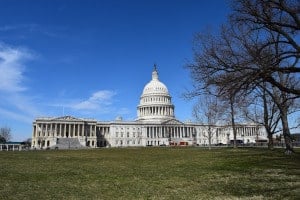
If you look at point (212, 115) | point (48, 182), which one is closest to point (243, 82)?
point (48, 182)

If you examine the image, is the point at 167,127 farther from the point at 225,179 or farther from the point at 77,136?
the point at 225,179

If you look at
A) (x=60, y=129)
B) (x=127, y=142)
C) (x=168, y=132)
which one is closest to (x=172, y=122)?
(x=168, y=132)

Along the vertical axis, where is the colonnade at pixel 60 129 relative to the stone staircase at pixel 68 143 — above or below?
above

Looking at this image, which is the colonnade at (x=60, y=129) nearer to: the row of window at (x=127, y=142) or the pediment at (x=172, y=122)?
the row of window at (x=127, y=142)

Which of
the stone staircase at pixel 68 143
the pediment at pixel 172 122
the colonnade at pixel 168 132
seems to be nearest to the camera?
the stone staircase at pixel 68 143

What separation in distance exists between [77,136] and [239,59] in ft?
532

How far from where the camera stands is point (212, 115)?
250 ft

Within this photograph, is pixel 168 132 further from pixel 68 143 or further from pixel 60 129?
pixel 68 143

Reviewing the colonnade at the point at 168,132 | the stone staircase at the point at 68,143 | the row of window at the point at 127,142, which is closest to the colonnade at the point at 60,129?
the stone staircase at the point at 68,143

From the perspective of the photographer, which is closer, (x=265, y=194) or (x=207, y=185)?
(x=265, y=194)

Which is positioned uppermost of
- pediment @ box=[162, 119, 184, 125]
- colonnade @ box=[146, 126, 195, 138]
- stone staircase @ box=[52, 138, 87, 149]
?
pediment @ box=[162, 119, 184, 125]

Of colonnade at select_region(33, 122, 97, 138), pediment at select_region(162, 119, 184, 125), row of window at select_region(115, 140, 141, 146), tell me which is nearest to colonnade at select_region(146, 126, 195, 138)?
pediment at select_region(162, 119, 184, 125)

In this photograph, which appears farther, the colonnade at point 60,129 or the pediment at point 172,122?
the pediment at point 172,122

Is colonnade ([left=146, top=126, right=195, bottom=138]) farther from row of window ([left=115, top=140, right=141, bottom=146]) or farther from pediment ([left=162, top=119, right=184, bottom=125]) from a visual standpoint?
row of window ([left=115, top=140, right=141, bottom=146])
